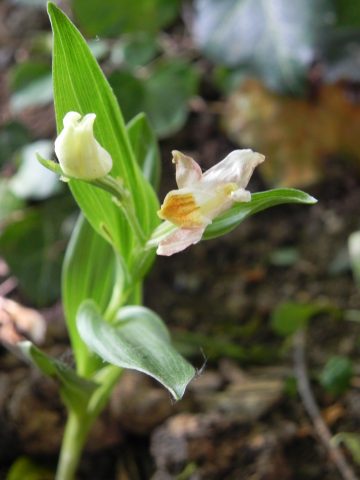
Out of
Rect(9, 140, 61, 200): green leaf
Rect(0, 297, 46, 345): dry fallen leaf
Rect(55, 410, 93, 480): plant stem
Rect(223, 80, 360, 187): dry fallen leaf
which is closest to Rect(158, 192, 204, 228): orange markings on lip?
Rect(55, 410, 93, 480): plant stem

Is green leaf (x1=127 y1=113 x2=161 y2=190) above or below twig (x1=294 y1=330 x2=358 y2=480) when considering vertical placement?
above

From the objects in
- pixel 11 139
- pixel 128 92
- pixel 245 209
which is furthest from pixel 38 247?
pixel 245 209

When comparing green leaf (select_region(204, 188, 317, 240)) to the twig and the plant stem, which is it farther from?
the twig

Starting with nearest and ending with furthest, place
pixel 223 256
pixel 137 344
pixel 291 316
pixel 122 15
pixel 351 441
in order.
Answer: pixel 137 344 < pixel 351 441 < pixel 291 316 < pixel 223 256 < pixel 122 15

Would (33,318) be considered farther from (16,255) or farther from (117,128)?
(117,128)

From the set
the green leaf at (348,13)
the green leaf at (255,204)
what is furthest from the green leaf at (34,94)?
the green leaf at (255,204)

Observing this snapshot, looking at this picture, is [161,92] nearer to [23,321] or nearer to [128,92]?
[128,92]

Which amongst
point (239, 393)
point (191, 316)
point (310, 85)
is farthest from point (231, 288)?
point (310, 85)
